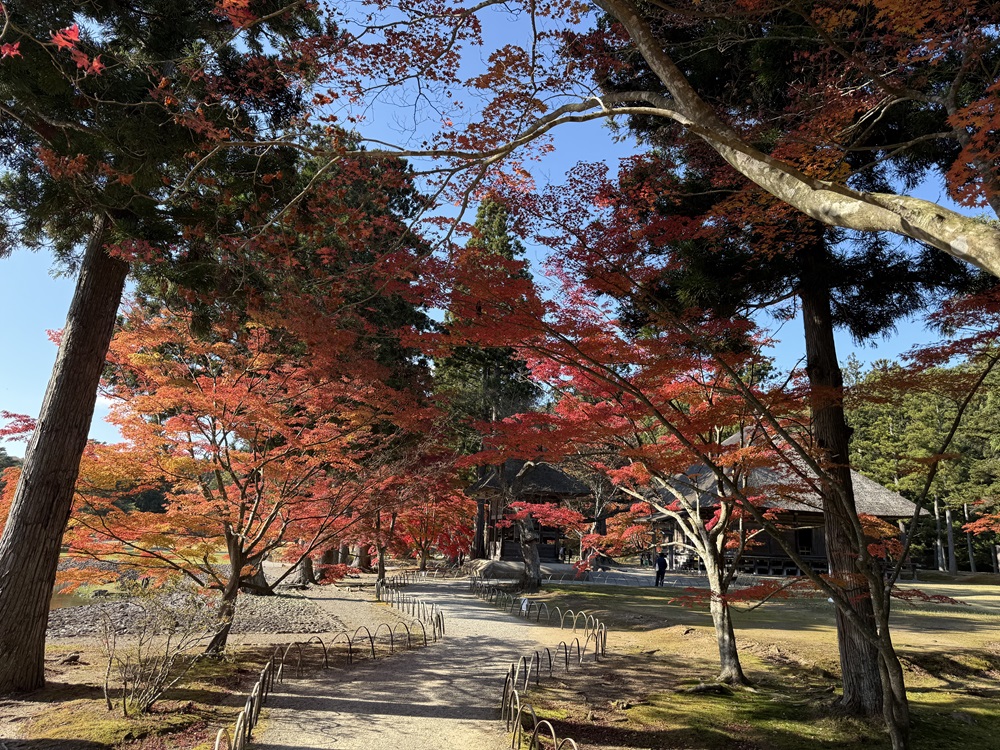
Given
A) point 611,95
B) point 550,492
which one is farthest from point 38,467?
point 550,492

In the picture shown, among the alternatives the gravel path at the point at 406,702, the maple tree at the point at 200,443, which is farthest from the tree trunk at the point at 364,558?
the maple tree at the point at 200,443

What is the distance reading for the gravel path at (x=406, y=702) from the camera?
5.68 m

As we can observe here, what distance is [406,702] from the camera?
22.9 feet

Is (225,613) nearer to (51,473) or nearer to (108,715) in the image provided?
(108,715)

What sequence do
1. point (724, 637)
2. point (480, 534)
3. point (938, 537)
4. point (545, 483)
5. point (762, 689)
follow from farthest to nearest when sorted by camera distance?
point (938, 537) → point (480, 534) → point (545, 483) → point (724, 637) → point (762, 689)

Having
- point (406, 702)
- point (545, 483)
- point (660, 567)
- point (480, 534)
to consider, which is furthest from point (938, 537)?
point (406, 702)

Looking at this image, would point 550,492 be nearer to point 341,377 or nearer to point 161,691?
point 341,377

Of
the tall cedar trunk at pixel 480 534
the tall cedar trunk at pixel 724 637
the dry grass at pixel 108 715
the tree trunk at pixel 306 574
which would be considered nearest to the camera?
the dry grass at pixel 108 715

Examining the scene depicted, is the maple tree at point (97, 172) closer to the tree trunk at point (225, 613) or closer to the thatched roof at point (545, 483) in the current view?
the tree trunk at point (225, 613)

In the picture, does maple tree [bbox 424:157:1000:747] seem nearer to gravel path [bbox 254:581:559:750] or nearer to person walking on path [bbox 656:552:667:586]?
gravel path [bbox 254:581:559:750]

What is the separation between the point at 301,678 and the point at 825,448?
7375 millimetres

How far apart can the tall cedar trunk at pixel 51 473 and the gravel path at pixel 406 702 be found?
2826mm

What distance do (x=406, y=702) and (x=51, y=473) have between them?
16.4 feet

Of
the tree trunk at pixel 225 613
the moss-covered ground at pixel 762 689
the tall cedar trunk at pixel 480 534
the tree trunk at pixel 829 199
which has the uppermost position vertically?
the tree trunk at pixel 829 199
